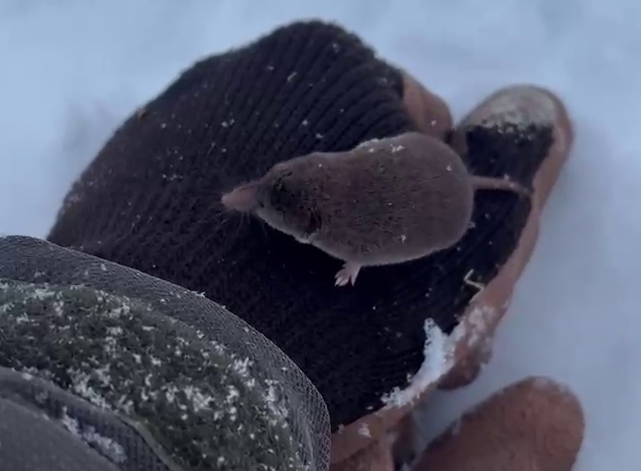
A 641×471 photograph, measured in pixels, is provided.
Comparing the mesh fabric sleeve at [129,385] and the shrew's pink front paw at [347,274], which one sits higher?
the mesh fabric sleeve at [129,385]

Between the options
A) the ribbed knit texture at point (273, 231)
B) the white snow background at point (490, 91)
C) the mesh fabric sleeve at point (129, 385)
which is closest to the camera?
the mesh fabric sleeve at point (129, 385)

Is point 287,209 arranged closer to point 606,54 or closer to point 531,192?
point 531,192

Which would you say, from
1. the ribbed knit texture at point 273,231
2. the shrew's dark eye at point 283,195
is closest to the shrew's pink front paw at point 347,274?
the ribbed knit texture at point 273,231

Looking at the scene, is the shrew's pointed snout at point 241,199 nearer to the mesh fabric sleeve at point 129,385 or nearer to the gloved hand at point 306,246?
the gloved hand at point 306,246

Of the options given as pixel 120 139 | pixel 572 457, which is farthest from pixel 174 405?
pixel 572 457

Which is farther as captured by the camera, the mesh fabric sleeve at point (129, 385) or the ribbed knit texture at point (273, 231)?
the ribbed knit texture at point (273, 231)

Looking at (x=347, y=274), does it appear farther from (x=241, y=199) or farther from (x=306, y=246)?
(x=241, y=199)

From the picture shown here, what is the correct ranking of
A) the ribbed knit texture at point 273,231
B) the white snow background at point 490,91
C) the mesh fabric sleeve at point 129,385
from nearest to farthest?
1. the mesh fabric sleeve at point 129,385
2. the ribbed knit texture at point 273,231
3. the white snow background at point 490,91
